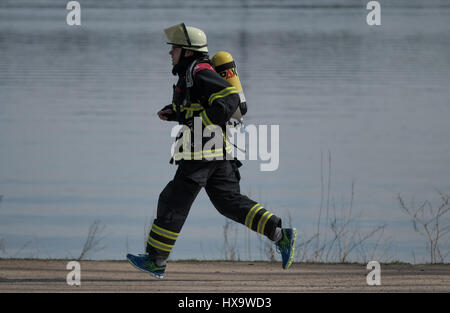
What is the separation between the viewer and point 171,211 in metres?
7.98

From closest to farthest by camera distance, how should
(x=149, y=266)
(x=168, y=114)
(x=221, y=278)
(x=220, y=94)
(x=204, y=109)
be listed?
(x=220, y=94), (x=204, y=109), (x=168, y=114), (x=149, y=266), (x=221, y=278)

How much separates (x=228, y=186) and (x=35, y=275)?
1.53m

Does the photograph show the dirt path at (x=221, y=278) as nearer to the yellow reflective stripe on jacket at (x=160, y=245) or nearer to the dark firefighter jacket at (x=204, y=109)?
the yellow reflective stripe on jacket at (x=160, y=245)

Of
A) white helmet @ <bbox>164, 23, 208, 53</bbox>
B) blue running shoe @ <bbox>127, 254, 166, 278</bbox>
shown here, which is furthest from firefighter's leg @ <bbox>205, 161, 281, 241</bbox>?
white helmet @ <bbox>164, 23, 208, 53</bbox>

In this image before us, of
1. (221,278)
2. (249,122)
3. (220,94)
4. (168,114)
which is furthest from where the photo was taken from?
(249,122)

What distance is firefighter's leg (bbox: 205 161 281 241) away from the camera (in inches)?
317

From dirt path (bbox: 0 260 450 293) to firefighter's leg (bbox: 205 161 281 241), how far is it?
387 mm

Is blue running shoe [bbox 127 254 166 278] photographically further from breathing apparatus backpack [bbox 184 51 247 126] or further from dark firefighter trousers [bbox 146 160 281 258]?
breathing apparatus backpack [bbox 184 51 247 126]

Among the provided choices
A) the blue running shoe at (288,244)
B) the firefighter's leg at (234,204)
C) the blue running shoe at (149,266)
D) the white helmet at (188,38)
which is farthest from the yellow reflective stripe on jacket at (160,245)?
the white helmet at (188,38)

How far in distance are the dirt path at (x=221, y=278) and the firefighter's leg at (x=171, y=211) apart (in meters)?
0.25

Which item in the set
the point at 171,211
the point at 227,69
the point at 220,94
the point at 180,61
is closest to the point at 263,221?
the point at 171,211

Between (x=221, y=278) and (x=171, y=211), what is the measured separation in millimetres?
643

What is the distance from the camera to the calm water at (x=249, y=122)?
11328 mm

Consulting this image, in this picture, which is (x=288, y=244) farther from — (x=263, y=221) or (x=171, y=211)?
(x=171, y=211)
